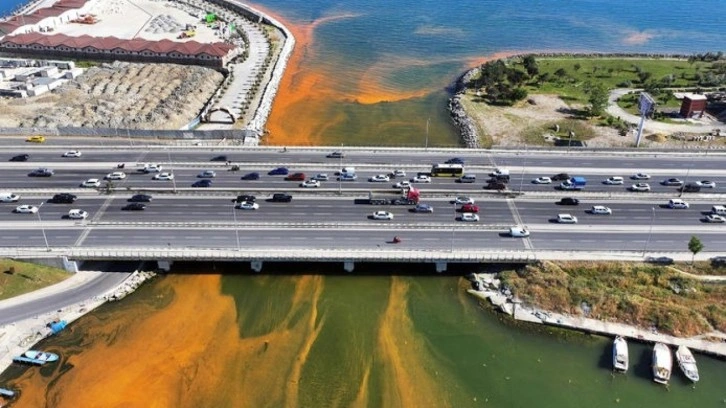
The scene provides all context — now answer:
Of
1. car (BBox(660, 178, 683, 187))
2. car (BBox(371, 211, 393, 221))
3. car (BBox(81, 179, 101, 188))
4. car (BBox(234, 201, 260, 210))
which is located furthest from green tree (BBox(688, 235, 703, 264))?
car (BBox(81, 179, 101, 188))

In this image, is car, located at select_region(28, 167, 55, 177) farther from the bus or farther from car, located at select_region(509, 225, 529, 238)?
car, located at select_region(509, 225, 529, 238)

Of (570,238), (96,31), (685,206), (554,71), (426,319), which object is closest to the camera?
(426,319)

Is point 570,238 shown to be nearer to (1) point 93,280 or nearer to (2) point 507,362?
(2) point 507,362

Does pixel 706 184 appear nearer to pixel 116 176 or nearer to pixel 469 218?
pixel 469 218

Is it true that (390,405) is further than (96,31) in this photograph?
No

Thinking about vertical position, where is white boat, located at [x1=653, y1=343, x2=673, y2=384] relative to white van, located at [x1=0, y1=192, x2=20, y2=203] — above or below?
below

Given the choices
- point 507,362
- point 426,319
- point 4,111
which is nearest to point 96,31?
point 4,111
